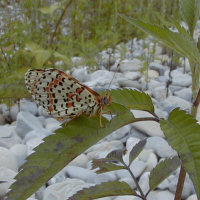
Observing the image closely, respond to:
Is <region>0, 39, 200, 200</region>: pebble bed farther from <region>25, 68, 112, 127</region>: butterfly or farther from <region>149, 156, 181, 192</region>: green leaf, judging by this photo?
<region>149, 156, 181, 192</region>: green leaf

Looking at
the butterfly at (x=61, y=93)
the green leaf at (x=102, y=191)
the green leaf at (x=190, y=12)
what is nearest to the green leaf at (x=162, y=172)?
the green leaf at (x=102, y=191)

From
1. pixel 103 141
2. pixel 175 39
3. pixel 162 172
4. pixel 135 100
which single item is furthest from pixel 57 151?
pixel 103 141

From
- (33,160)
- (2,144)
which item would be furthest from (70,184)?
(33,160)

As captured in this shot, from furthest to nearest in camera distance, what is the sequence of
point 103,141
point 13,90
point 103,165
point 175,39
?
point 103,141, point 103,165, point 13,90, point 175,39

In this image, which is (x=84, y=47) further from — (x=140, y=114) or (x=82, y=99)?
(x=82, y=99)

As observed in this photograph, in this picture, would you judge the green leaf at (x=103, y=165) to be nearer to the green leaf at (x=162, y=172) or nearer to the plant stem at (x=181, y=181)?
the green leaf at (x=162, y=172)

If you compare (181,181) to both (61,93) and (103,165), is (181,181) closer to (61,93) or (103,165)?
(103,165)

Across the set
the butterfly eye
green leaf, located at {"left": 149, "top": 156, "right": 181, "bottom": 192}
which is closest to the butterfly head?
the butterfly eye
